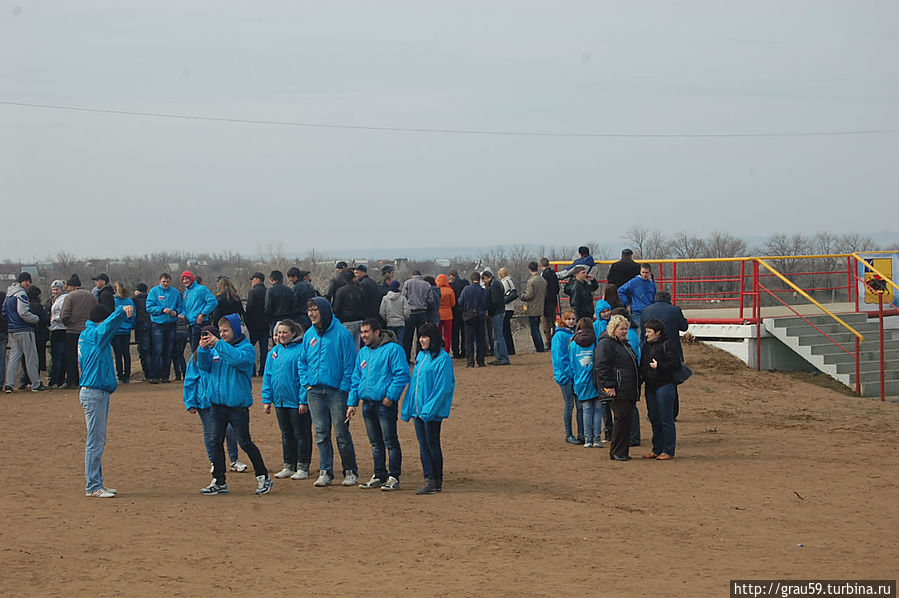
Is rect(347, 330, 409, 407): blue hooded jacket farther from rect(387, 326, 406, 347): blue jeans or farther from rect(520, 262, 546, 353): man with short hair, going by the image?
rect(520, 262, 546, 353): man with short hair

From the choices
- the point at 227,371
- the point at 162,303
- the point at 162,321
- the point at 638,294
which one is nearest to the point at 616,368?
the point at 638,294

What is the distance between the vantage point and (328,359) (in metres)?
9.92

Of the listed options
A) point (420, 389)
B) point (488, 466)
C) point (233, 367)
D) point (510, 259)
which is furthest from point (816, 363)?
point (510, 259)

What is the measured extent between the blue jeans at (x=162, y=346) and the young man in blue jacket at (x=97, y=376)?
850cm

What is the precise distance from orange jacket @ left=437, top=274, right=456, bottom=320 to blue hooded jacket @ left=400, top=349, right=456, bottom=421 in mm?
9832

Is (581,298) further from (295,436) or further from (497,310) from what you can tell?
(295,436)

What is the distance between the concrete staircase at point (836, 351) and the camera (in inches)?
747

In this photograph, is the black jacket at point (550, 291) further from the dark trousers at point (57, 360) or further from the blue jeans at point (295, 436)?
the blue jeans at point (295, 436)

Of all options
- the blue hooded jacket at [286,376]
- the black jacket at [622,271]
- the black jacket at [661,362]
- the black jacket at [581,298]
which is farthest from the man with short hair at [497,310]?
the blue hooded jacket at [286,376]

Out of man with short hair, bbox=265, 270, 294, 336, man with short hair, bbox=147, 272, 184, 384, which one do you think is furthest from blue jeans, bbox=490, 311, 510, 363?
man with short hair, bbox=147, 272, 184, 384

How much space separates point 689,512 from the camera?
364 inches

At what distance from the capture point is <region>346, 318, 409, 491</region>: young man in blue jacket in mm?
9742

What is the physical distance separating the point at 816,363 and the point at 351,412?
1240 centimetres

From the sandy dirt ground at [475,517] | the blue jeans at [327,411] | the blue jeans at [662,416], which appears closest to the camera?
the sandy dirt ground at [475,517]
